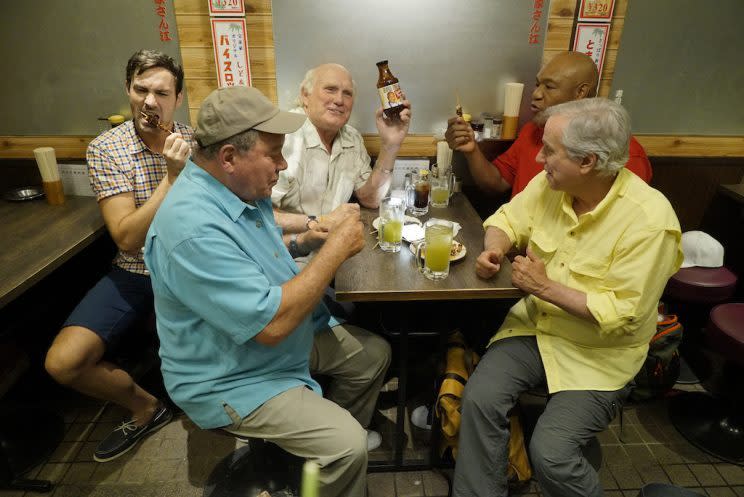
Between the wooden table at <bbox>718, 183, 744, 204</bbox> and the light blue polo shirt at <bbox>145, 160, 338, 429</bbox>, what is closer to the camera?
the light blue polo shirt at <bbox>145, 160, 338, 429</bbox>

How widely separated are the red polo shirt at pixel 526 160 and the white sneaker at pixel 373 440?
1.57 meters

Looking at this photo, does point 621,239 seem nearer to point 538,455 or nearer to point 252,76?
point 538,455

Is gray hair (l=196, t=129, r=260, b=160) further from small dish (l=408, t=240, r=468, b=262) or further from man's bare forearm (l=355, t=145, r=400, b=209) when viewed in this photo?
man's bare forearm (l=355, t=145, r=400, b=209)

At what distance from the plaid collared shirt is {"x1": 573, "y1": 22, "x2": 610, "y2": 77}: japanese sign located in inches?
98.7

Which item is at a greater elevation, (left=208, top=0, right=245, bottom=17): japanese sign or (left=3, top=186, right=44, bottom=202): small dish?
(left=208, top=0, right=245, bottom=17): japanese sign

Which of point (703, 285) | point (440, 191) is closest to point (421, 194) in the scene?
point (440, 191)

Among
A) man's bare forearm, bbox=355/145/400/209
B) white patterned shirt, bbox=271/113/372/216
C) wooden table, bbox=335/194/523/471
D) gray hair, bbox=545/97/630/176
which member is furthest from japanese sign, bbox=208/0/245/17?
gray hair, bbox=545/97/630/176

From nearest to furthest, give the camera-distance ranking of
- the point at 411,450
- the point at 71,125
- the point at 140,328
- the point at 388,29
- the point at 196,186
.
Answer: the point at 196,186
the point at 411,450
the point at 140,328
the point at 388,29
the point at 71,125

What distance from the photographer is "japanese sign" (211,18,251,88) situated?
2.80 m

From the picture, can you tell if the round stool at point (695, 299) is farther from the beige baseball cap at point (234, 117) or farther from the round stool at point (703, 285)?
the beige baseball cap at point (234, 117)

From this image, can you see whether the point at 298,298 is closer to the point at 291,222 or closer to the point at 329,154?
the point at 291,222

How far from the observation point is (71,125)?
3078 millimetres

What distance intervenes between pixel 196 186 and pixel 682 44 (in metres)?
3.11

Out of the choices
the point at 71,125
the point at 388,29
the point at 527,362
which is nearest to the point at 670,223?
the point at 527,362
